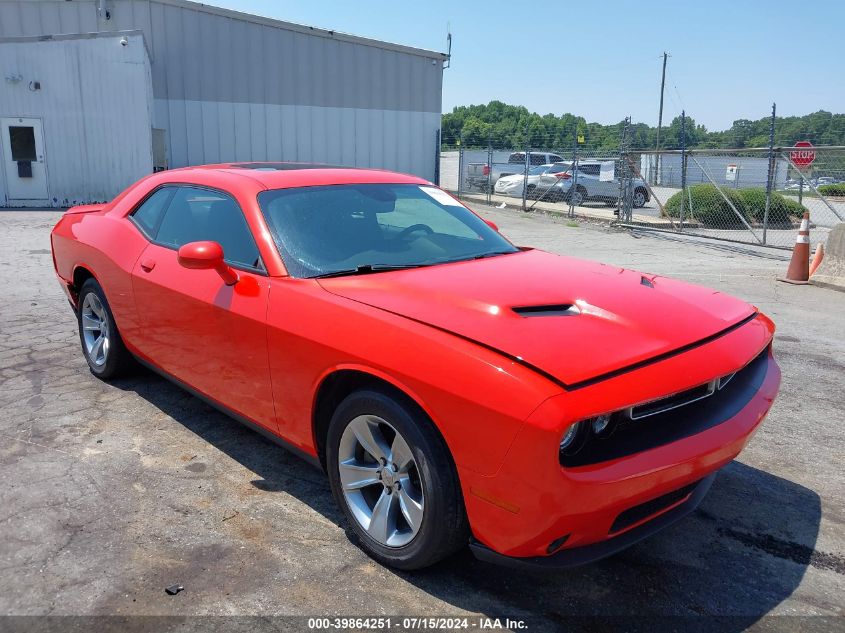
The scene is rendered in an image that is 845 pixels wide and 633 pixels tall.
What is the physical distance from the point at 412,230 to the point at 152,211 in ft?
5.78

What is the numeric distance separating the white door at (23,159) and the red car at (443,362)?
1676 centimetres

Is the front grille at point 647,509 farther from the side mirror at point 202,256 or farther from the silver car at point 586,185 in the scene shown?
the silver car at point 586,185

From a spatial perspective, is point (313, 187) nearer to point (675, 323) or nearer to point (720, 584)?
point (675, 323)

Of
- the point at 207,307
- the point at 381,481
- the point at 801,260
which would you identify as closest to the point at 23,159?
the point at 207,307

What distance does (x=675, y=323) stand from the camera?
275cm

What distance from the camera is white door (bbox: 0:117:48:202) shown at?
18031mm

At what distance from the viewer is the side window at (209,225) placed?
348cm

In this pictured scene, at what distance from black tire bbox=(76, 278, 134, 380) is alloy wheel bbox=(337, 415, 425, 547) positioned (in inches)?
96.3

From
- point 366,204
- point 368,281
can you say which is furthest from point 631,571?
point 366,204

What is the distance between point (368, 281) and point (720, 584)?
185 cm

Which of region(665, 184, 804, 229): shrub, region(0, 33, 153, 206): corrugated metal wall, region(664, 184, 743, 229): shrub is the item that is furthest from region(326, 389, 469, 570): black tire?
region(0, 33, 153, 206): corrugated metal wall

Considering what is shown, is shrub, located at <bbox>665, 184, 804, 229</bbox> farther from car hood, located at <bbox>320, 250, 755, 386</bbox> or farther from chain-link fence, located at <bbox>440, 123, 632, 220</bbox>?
car hood, located at <bbox>320, 250, 755, 386</bbox>

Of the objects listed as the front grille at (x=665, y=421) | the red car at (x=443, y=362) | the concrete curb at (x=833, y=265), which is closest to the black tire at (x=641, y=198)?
the concrete curb at (x=833, y=265)

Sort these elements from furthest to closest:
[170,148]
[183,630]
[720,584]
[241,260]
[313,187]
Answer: [170,148]
[313,187]
[241,260]
[720,584]
[183,630]
